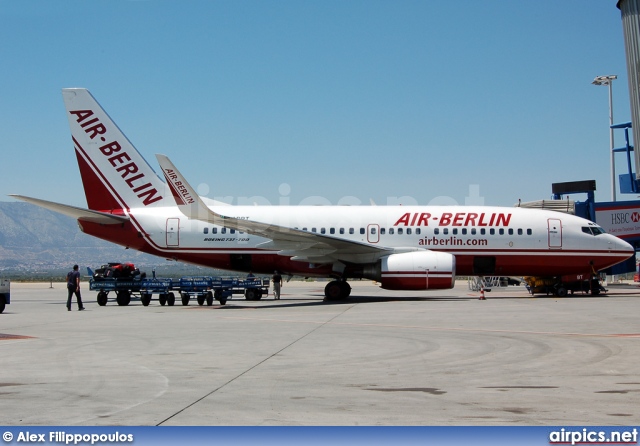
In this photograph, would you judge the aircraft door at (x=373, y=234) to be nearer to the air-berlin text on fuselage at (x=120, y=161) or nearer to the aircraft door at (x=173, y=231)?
the aircraft door at (x=173, y=231)

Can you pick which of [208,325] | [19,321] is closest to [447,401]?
[208,325]

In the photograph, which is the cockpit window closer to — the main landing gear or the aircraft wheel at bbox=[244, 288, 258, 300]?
the main landing gear

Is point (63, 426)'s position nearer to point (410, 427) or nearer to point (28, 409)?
point (28, 409)

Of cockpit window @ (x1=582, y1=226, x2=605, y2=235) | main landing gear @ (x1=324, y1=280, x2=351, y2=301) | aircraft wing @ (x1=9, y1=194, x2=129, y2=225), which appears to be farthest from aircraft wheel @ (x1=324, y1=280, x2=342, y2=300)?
cockpit window @ (x1=582, y1=226, x2=605, y2=235)

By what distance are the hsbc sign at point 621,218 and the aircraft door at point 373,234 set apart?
54.5 feet

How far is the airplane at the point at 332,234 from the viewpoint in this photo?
28141mm

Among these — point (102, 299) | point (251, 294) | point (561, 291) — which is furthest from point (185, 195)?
point (561, 291)

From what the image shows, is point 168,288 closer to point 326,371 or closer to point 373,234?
point 373,234

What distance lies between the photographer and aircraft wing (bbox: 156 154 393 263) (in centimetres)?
2509

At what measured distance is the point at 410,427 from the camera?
259 inches

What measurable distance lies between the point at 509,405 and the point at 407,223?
71.2 feet

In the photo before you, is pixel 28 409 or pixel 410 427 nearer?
pixel 410 427

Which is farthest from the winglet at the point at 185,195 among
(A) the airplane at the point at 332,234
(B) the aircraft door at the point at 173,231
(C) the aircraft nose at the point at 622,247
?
(C) the aircraft nose at the point at 622,247

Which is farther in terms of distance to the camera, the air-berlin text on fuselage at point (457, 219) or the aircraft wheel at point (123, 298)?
the air-berlin text on fuselage at point (457, 219)
